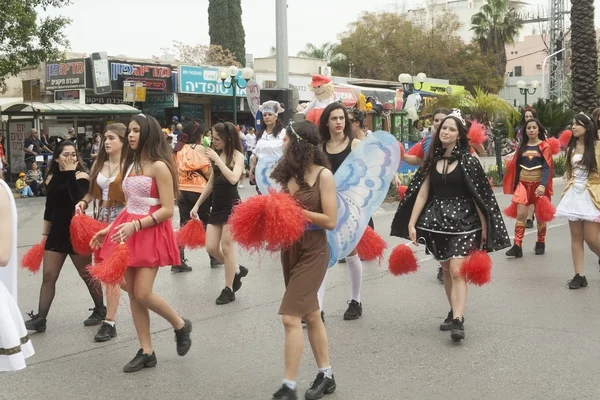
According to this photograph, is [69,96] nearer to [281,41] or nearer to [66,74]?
[66,74]

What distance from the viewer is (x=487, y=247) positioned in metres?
6.24

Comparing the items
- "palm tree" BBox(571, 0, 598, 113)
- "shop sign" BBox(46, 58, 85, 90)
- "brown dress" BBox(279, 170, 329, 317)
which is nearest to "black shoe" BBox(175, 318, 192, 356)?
"brown dress" BBox(279, 170, 329, 317)

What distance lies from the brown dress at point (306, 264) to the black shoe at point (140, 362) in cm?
129

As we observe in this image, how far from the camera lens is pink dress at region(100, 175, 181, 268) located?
5.36 meters

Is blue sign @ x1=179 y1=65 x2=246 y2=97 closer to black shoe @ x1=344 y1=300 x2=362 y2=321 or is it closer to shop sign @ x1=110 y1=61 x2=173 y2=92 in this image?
shop sign @ x1=110 y1=61 x2=173 y2=92

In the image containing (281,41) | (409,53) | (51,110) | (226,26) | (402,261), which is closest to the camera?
(402,261)

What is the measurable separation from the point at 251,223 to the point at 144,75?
2487 centimetres

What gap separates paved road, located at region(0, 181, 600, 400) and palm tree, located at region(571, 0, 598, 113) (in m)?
17.7

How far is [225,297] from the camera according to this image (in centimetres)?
765

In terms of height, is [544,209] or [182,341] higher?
[544,209]

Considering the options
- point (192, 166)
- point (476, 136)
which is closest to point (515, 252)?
point (476, 136)

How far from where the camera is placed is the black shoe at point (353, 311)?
22.8ft

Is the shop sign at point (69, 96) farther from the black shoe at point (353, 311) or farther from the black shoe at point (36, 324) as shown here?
the black shoe at point (353, 311)

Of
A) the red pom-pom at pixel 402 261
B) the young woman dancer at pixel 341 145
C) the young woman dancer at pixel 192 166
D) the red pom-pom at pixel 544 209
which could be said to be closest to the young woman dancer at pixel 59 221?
the young woman dancer at pixel 341 145
